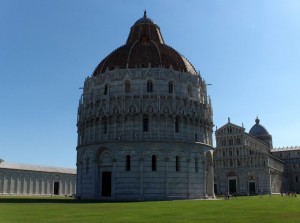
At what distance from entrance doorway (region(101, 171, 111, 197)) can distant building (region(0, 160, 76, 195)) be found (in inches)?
1614

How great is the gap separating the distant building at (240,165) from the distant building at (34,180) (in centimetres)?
4221

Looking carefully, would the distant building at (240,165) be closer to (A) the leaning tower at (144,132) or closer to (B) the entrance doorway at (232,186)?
(B) the entrance doorway at (232,186)

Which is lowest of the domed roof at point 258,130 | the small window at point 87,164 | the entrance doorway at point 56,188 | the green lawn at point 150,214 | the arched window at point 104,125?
the entrance doorway at point 56,188

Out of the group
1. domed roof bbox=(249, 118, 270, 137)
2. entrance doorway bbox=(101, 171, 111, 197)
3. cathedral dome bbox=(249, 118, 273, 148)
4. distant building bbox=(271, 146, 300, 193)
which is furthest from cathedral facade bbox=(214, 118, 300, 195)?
entrance doorway bbox=(101, 171, 111, 197)

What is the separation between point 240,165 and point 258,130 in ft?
139

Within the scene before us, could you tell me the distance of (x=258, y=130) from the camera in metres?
142

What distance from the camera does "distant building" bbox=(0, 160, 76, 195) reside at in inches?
3327

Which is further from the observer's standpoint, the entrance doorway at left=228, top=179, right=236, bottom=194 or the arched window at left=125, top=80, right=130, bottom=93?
the entrance doorway at left=228, top=179, right=236, bottom=194

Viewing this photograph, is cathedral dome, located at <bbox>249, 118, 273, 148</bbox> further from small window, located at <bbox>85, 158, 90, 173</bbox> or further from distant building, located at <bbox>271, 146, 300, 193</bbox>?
small window, located at <bbox>85, 158, 90, 173</bbox>

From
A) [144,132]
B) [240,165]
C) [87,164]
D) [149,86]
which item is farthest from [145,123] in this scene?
[240,165]

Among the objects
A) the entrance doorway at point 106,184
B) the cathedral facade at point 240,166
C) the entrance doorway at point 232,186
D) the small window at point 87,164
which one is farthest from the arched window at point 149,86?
the entrance doorway at point 232,186

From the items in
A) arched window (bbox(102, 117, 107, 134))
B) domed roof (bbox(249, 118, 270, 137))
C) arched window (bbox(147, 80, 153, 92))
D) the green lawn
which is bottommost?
the green lawn

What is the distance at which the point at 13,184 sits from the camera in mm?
85438

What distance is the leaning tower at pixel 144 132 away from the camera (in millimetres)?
49500
